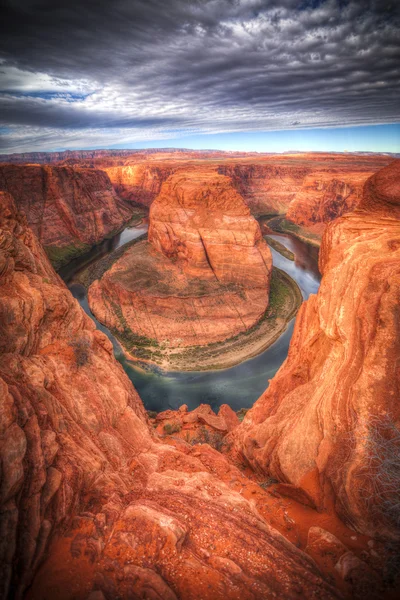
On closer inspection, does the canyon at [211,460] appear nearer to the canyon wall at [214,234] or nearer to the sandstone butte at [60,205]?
the canyon wall at [214,234]

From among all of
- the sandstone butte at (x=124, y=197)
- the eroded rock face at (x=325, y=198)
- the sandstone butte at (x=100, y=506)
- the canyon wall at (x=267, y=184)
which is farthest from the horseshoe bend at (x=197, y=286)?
the canyon wall at (x=267, y=184)

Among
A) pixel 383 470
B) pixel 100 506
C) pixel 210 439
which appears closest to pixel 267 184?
pixel 210 439

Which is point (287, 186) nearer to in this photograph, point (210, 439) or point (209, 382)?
point (209, 382)

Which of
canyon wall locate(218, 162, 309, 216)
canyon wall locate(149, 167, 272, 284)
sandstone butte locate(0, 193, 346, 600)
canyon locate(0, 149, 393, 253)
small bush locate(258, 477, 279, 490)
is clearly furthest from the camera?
canyon wall locate(218, 162, 309, 216)

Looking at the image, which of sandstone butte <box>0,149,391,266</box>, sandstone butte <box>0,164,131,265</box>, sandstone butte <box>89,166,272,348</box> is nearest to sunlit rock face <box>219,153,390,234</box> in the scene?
sandstone butte <box>0,149,391,266</box>

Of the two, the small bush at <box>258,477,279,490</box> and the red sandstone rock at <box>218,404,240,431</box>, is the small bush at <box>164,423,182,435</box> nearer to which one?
the red sandstone rock at <box>218,404,240,431</box>

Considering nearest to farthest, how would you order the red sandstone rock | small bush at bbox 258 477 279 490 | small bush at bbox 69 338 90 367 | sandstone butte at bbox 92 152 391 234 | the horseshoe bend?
1. small bush at bbox 258 477 279 490
2. small bush at bbox 69 338 90 367
3. the red sandstone rock
4. the horseshoe bend
5. sandstone butte at bbox 92 152 391 234
